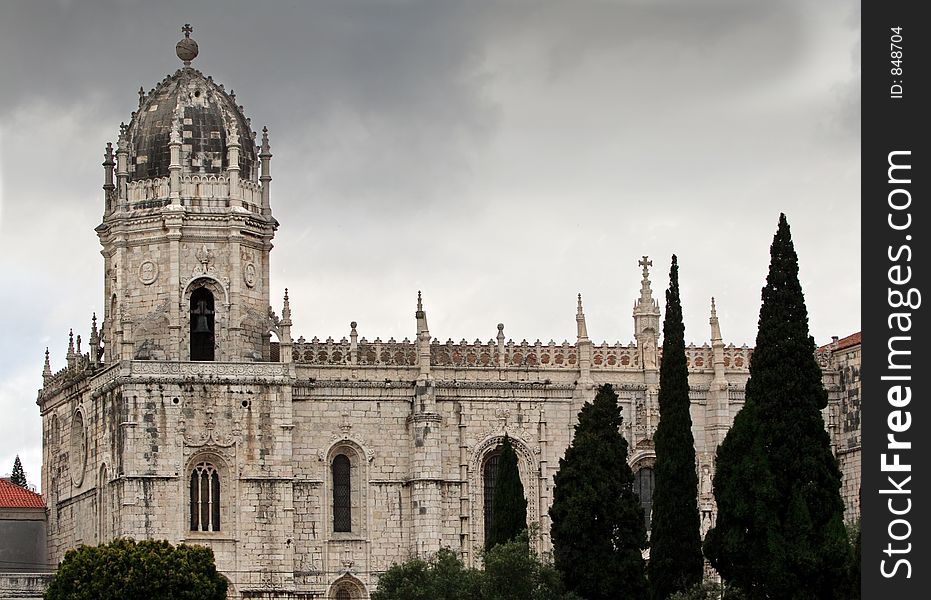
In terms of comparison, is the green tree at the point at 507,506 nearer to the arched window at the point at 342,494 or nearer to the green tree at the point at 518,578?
the green tree at the point at 518,578

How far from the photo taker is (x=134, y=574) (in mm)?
58844

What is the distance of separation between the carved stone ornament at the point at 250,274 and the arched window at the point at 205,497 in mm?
6215

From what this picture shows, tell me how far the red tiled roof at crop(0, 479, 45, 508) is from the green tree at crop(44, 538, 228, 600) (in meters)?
12.0

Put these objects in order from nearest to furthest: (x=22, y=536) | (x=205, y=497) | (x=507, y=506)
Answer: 1. (x=507, y=506)
2. (x=205, y=497)
3. (x=22, y=536)

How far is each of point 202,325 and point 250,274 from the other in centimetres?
227

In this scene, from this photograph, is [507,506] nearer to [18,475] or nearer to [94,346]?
[94,346]

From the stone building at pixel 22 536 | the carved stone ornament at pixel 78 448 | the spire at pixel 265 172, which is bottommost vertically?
the stone building at pixel 22 536

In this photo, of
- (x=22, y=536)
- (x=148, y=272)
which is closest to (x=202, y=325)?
(x=148, y=272)

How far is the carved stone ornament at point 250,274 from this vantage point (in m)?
67.7

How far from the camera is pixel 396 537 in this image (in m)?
67.4

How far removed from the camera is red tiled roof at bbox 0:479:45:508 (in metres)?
71.8

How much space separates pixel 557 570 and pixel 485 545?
728 centimetres

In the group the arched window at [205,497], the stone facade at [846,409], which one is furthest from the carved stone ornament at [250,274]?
the stone facade at [846,409]
